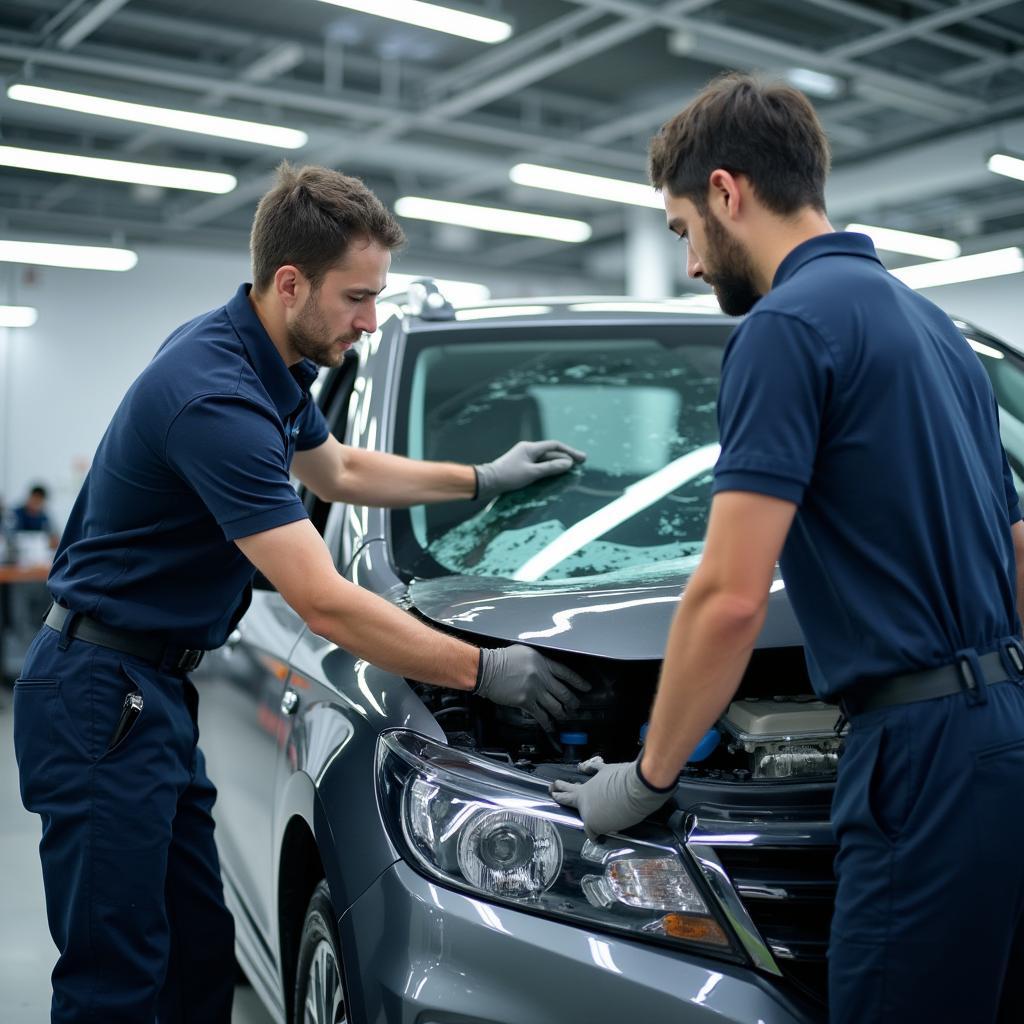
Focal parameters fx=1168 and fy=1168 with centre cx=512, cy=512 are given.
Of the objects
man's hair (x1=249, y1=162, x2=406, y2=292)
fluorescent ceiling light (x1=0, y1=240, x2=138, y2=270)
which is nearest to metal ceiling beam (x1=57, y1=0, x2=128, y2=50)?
fluorescent ceiling light (x1=0, y1=240, x2=138, y2=270)

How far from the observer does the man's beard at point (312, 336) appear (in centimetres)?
199

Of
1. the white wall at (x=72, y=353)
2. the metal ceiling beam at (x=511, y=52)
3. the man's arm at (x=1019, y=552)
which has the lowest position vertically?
the man's arm at (x=1019, y=552)

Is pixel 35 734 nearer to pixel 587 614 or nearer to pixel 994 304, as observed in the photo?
pixel 587 614

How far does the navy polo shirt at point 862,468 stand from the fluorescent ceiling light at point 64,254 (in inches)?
528

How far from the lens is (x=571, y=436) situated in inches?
104

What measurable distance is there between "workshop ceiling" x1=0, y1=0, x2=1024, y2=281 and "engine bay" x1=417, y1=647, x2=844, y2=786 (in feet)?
20.2

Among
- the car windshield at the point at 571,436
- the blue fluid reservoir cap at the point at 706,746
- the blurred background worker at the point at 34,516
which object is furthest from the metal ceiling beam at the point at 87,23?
the blue fluid reservoir cap at the point at 706,746

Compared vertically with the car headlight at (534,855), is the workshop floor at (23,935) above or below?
below

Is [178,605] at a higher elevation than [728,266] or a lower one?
lower

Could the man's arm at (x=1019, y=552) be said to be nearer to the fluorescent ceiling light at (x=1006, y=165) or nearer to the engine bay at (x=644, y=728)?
the engine bay at (x=644, y=728)

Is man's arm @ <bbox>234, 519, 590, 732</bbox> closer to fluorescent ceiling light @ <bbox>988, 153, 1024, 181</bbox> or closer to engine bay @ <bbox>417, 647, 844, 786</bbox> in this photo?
engine bay @ <bbox>417, 647, 844, 786</bbox>

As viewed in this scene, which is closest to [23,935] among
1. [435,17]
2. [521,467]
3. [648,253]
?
[521,467]

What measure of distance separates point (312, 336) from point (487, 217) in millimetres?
10504

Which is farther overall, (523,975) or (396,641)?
(396,641)
